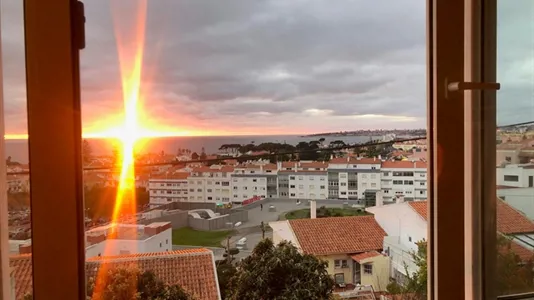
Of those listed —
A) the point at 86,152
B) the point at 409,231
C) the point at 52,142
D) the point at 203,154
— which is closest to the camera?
the point at 52,142

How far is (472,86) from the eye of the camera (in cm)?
105

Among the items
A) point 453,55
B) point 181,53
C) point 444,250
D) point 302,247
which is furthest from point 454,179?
point 181,53

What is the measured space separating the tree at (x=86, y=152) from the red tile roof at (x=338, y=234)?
52cm

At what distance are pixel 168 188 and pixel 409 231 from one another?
66 cm

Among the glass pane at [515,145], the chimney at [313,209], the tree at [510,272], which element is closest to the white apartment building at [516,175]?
the glass pane at [515,145]

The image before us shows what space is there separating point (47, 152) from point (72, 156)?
0.05m

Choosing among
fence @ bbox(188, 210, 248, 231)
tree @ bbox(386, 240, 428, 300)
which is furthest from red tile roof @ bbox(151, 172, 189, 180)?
tree @ bbox(386, 240, 428, 300)

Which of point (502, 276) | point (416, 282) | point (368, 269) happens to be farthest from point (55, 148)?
point (502, 276)

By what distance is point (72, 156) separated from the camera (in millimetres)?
869

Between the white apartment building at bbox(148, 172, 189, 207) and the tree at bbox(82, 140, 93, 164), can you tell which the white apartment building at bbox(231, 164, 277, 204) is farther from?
the tree at bbox(82, 140, 93, 164)

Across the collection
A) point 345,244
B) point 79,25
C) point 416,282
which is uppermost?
point 79,25

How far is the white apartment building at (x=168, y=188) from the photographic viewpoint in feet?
3.38

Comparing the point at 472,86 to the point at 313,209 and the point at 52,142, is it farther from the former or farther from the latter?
the point at 52,142

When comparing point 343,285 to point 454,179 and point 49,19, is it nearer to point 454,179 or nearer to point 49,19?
point 454,179
